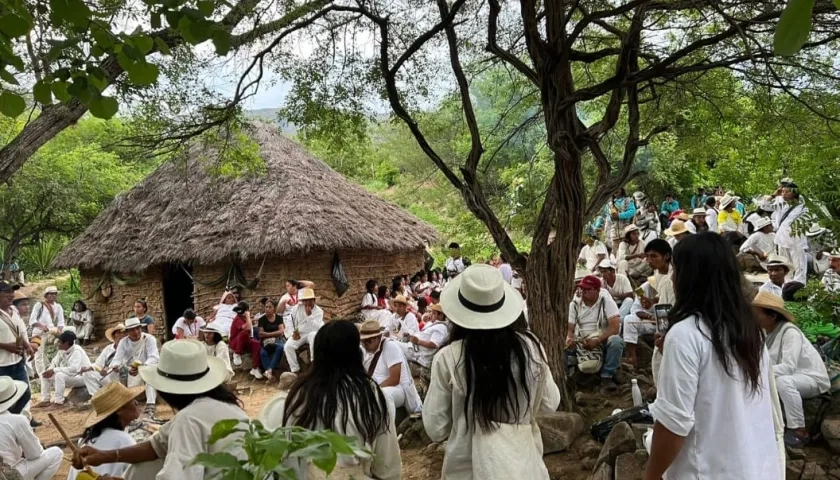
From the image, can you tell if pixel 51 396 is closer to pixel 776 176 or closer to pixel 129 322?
pixel 129 322

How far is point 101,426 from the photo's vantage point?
10.9 feet

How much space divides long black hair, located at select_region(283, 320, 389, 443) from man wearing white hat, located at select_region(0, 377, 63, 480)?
8.96ft

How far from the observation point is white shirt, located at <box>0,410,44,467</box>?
13.3ft

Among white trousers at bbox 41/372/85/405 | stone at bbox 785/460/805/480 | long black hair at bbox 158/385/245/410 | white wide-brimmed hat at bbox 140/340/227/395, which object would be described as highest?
white wide-brimmed hat at bbox 140/340/227/395

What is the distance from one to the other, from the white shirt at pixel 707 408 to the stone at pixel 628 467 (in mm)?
1891

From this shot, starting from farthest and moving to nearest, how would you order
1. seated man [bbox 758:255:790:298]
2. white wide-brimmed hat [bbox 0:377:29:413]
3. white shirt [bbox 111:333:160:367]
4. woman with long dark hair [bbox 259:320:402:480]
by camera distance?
white shirt [bbox 111:333:160:367], seated man [bbox 758:255:790:298], white wide-brimmed hat [bbox 0:377:29:413], woman with long dark hair [bbox 259:320:402:480]

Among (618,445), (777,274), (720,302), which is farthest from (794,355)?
(720,302)

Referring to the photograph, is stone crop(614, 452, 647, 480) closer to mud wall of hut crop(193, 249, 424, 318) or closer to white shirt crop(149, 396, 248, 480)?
→ white shirt crop(149, 396, 248, 480)

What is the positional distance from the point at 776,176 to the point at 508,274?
645cm

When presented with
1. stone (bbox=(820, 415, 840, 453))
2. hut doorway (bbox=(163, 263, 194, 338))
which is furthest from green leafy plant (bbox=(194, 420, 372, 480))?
hut doorway (bbox=(163, 263, 194, 338))

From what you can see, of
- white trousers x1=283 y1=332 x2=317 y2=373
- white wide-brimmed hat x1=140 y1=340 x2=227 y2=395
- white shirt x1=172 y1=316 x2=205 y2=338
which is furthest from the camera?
white shirt x1=172 y1=316 x2=205 y2=338

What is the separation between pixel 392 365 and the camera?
551cm

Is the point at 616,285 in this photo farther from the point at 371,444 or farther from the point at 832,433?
the point at 371,444

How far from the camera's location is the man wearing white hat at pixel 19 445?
407 centimetres
